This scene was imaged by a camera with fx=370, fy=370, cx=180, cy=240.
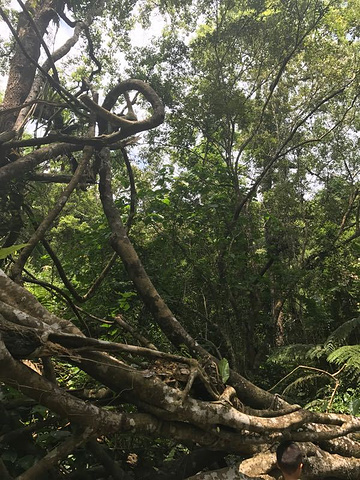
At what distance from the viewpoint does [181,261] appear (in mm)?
6652

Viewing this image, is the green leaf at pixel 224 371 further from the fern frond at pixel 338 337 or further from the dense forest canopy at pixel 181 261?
the fern frond at pixel 338 337

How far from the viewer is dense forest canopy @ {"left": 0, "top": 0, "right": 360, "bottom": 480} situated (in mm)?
2619

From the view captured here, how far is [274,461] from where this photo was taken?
→ 3123mm

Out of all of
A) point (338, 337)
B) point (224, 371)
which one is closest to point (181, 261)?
point (338, 337)

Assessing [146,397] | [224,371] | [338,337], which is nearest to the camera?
[146,397]

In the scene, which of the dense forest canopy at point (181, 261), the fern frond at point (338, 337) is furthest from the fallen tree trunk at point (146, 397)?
the fern frond at point (338, 337)

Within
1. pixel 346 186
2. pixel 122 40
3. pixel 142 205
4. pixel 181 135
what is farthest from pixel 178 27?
pixel 346 186

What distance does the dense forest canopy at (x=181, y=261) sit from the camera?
8.59 ft

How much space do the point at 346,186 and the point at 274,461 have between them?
8.54m

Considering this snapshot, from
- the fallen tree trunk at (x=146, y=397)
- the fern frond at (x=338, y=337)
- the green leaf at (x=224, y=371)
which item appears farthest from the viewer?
the fern frond at (x=338, y=337)

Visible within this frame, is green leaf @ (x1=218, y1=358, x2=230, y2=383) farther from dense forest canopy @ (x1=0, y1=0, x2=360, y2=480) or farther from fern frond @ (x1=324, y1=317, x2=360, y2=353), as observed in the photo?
fern frond @ (x1=324, y1=317, x2=360, y2=353)

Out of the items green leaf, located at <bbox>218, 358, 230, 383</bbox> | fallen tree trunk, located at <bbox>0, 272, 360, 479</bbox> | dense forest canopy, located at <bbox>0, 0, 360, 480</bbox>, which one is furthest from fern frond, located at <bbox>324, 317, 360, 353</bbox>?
green leaf, located at <bbox>218, 358, 230, 383</bbox>

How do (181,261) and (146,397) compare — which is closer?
(146,397)

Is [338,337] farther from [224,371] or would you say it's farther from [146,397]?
[146,397]
